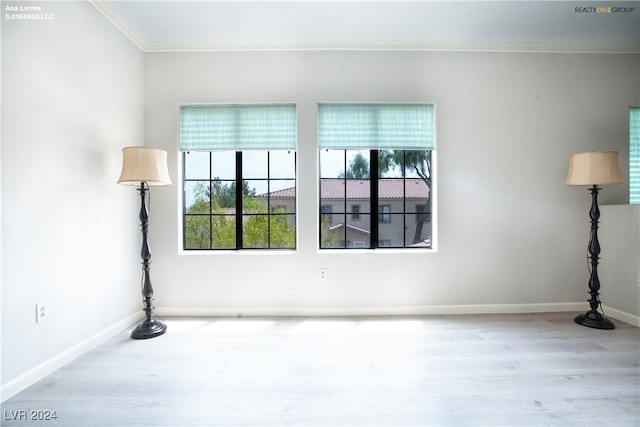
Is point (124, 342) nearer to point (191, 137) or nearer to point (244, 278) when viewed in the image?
point (244, 278)

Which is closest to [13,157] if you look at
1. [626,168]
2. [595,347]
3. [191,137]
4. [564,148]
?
[191,137]

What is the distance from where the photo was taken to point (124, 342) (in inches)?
93.8

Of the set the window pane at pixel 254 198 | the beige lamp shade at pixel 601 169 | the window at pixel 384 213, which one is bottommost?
the window at pixel 384 213

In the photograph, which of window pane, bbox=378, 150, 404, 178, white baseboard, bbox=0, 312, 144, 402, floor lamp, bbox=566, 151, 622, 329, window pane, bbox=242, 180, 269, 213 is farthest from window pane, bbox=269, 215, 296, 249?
floor lamp, bbox=566, 151, 622, 329

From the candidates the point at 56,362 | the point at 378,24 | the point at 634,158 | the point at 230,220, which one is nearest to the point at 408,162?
the point at 378,24

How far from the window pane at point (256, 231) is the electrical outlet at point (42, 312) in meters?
1.62

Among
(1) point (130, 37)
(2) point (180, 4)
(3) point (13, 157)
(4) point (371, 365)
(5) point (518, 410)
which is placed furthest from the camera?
(1) point (130, 37)

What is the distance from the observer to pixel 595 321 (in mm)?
2656

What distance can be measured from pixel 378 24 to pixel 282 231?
7.43 ft

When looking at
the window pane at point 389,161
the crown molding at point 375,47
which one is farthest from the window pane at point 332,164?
the crown molding at point 375,47

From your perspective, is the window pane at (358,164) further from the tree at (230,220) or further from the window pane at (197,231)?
the window pane at (197,231)

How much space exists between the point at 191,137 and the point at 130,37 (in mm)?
1052

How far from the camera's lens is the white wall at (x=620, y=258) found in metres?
2.71

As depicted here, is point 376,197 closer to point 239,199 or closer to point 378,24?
point 239,199
